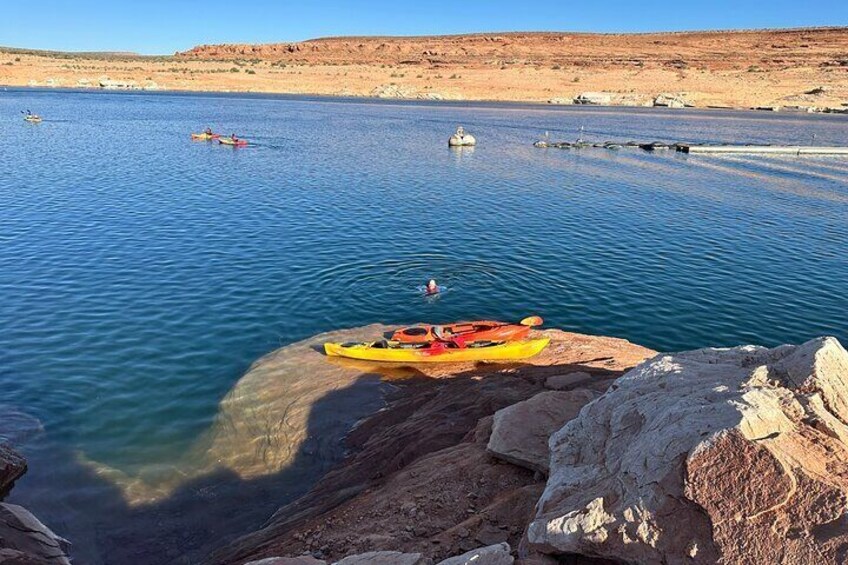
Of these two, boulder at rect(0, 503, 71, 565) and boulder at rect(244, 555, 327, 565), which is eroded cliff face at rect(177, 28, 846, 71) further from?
boulder at rect(244, 555, 327, 565)

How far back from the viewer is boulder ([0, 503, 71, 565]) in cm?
1070

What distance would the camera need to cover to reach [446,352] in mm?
19734

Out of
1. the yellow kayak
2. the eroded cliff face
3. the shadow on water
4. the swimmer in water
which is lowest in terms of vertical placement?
the shadow on water

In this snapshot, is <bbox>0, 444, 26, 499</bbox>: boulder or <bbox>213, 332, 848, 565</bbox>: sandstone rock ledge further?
<bbox>0, 444, 26, 499</bbox>: boulder

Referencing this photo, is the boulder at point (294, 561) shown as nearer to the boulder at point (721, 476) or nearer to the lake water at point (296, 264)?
the boulder at point (721, 476)

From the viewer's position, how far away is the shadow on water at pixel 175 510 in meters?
12.7

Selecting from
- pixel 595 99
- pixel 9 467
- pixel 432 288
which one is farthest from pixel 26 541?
pixel 595 99

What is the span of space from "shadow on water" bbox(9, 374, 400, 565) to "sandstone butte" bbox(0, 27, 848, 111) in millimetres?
130825

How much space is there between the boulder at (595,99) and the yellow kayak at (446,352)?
124 m

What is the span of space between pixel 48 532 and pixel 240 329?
34.3 feet

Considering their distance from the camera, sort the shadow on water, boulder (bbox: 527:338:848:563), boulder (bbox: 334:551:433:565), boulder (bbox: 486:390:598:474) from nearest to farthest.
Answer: boulder (bbox: 527:338:848:563) < boulder (bbox: 334:551:433:565) < boulder (bbox: 486:390:598:474) < the shadow on water

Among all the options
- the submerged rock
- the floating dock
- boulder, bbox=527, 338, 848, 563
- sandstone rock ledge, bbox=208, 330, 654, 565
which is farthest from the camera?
the floating dock

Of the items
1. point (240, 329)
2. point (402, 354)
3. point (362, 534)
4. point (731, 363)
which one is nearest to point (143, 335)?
point (240, 329)

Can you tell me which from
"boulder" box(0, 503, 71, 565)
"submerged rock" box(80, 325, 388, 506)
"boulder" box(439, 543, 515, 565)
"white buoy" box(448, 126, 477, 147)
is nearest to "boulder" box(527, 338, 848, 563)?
"boulder" box(439, 543, 515, 565)
